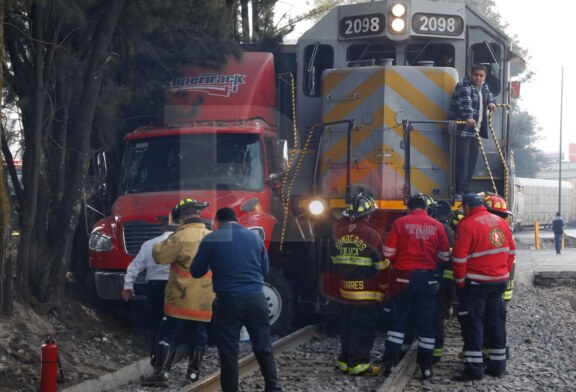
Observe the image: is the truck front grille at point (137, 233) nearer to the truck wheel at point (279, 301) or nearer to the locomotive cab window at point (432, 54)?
the truck wheel at point (279, 301)

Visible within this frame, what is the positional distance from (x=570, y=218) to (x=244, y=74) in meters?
60.3

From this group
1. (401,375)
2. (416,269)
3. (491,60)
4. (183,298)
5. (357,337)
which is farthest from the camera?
(491,60)

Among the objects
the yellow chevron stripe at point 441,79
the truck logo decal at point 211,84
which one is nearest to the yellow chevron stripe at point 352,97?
the yellow chevron stripe at point 441,79

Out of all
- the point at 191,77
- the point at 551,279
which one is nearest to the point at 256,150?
the point at 191,77

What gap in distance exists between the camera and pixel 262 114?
12875mm

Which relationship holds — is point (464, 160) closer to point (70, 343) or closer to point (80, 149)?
point (80, 149)

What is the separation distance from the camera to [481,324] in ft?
31.0

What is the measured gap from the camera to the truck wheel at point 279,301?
11.9 metres

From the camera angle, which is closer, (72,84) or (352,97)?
(72,84)

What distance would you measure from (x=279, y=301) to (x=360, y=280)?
98.6 inches

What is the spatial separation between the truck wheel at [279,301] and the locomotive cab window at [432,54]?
3.90m

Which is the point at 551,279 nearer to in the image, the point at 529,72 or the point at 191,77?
the point at 191,77

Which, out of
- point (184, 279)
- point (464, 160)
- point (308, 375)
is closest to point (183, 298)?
point (184, 279)

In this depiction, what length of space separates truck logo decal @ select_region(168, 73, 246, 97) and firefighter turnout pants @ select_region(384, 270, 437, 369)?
4.46 meters
